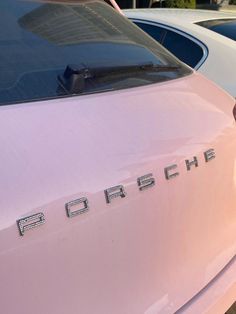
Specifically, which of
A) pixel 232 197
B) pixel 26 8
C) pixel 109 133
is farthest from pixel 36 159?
pixel 232 197

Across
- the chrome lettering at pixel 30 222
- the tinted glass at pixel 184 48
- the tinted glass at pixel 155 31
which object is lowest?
the tinted glass at pixel 184 48

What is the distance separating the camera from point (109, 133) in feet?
5.42

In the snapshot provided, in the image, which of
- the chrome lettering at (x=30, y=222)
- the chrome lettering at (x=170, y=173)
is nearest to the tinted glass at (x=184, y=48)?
the chrome lettering at (x=170, y=173)

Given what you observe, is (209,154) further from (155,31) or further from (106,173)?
(155,31)

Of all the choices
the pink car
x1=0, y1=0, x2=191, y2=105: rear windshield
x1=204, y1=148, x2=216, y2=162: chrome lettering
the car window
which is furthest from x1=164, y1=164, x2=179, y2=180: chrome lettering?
the car window

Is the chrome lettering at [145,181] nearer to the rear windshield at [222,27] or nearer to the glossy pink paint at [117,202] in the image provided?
the glossy pink paint at [117,202]

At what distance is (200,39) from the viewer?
4.32 m

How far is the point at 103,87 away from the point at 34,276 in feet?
2.46

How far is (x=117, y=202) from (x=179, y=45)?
120 inches

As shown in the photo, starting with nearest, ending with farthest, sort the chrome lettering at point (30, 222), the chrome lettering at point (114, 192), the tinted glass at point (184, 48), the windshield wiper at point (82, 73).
A: the chrome lettering at point (30, 222) → the chrome lettering at point (114, 192) → the windshield wiper at point (82, 73) → the tinted glass at point (184, 48)

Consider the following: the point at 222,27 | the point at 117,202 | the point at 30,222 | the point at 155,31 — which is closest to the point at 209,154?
the point at 117,202

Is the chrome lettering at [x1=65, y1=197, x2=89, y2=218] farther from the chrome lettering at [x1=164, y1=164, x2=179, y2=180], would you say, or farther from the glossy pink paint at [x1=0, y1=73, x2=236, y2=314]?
the chrome lettering at [x1=164, y1=164, x2=179, y2=180]

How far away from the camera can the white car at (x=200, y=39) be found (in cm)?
412

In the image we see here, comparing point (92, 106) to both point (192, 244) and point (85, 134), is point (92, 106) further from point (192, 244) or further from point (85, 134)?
point (192, 244)
